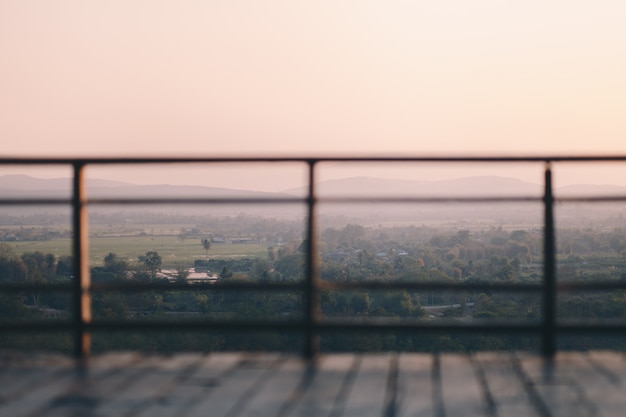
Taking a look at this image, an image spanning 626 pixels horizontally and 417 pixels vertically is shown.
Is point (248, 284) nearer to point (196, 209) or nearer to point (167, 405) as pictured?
point (196, 209)

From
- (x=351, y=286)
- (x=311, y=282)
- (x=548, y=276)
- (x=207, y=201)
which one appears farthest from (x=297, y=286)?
(x=548, y=276)

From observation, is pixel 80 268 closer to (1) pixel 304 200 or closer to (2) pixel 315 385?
(1) pixel 304 200

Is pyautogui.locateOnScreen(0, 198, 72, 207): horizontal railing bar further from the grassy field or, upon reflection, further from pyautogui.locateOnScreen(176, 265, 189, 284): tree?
pyautogui.locateOnScreen(176, 265, 189, 284): tree

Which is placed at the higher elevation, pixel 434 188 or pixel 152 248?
pixel 434 188

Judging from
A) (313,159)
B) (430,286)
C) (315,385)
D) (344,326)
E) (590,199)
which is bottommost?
(315,385)

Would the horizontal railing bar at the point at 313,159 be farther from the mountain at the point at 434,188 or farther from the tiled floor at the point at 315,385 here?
the tiled floor at the point at 315,385

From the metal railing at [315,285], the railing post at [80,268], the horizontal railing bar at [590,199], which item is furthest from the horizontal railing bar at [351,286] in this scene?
the horizontal railing bar at [590,199]

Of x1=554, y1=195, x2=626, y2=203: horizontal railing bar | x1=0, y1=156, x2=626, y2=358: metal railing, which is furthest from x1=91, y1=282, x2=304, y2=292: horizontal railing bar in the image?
x1=554, y1=195, x2=626, y2=203: horizontal railing bar
